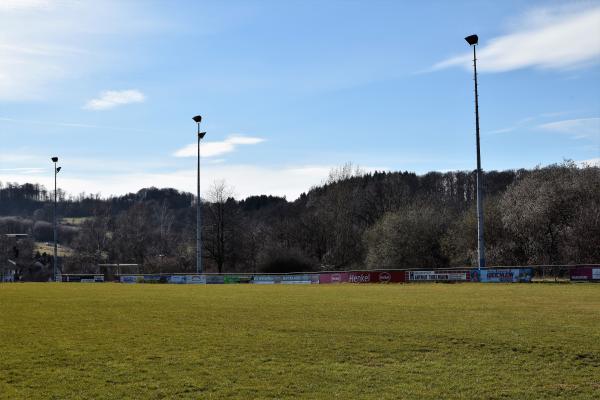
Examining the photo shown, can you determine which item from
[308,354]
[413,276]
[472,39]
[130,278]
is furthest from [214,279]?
[308,354]

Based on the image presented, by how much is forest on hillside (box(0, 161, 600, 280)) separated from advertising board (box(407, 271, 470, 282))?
19404mm

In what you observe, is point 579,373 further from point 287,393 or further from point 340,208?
point 340,208

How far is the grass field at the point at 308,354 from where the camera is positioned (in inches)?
468

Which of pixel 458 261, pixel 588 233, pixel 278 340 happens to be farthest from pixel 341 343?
pixel 458 261

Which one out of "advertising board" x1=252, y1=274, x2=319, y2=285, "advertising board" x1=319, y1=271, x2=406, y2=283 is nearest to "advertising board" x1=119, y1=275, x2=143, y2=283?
"advertising board" x1=252, y1=274, x2=319, y2=285

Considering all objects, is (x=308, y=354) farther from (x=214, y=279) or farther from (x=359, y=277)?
(x=214, y=279)

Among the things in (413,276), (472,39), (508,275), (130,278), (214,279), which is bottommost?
(130,278)

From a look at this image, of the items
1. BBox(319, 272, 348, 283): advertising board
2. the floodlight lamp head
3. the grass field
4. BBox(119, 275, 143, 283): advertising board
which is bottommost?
BBox(119, 275, 143, 283): advertising board

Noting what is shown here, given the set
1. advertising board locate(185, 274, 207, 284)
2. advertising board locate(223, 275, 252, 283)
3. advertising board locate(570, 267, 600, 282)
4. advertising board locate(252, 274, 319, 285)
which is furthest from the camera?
advertising board locate(185, 274, 207, 284)

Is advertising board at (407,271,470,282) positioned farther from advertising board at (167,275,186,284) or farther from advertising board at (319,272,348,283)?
advertising board at (167,275,186,284)

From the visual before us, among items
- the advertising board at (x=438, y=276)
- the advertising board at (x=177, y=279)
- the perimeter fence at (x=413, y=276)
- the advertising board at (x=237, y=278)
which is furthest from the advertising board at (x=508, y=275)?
the advertising board at (x=177, y=279)

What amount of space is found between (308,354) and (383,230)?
222 ft

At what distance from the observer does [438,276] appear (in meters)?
52.1

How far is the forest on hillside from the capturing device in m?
68.8
